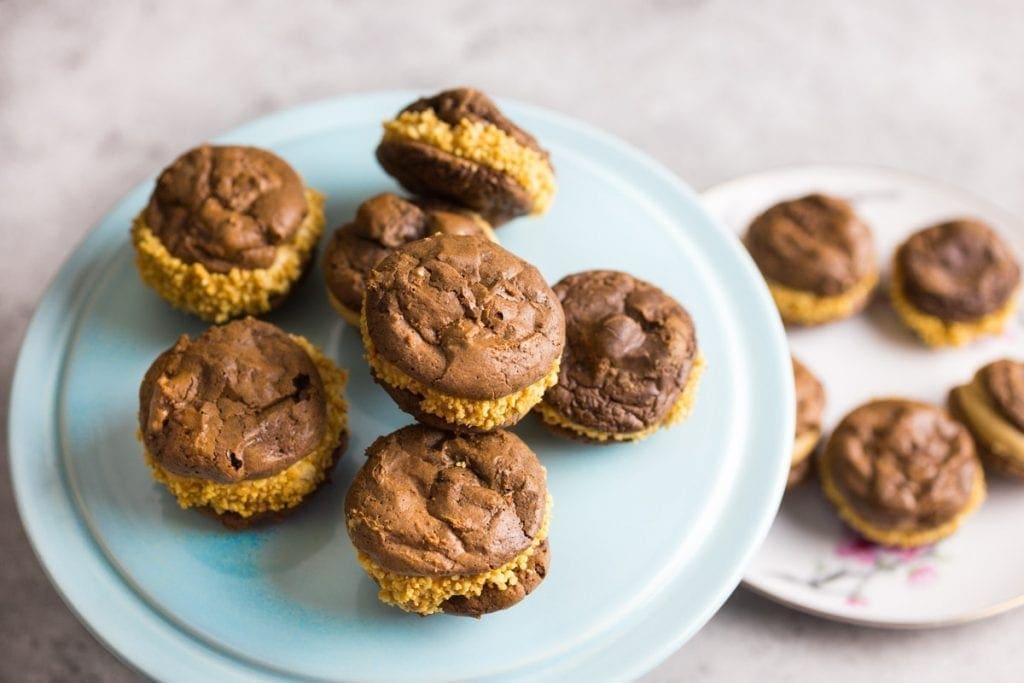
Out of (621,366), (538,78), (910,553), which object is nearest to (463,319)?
(621,366)

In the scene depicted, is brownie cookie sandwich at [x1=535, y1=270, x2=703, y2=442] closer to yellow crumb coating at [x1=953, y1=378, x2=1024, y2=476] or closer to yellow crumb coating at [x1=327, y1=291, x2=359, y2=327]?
yellow crumb coating at [x1=327, y1=291, x2=359, y2=327]

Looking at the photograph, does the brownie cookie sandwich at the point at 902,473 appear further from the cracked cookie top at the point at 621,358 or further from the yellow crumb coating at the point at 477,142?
the yellow crumb coating at the point at 477,142

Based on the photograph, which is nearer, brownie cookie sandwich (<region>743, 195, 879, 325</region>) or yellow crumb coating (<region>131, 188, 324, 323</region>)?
yellow crumb coating (<region>131, 188, 324, 323</region>)

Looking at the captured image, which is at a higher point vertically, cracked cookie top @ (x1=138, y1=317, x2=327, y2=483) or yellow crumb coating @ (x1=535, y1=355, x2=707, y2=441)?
cracked cookie top @ (x1=138, y1=317, x2=327, y2=483)

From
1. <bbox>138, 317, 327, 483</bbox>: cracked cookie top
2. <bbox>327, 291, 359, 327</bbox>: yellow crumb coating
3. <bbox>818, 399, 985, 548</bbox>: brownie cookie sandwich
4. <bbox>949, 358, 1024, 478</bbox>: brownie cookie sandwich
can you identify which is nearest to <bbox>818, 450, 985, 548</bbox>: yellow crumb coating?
<bbox>818, 399, 985, 548</bbox>: brownie cookie sandwich

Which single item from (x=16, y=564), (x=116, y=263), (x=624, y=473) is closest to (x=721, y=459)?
(x=624, y=473)

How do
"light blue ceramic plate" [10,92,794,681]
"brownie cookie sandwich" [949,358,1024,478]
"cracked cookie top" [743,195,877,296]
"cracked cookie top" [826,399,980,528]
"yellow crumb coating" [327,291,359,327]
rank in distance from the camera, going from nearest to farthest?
1. "light blue ceramic plate" [10,92,794,681]
2. "yellow crumb coating" [327,291,359,327]
3. "cracked cookie top" [826,399,980,528]
4. "brownie cookie sandwich" [949,358,1024,478]
5. "cracked cookie top" [743,195,877,296]
